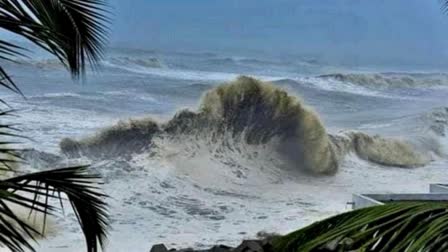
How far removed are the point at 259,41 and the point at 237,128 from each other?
8.12ft

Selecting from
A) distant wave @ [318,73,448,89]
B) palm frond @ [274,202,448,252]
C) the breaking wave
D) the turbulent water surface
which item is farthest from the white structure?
distant wave @ [318,73,448,89]

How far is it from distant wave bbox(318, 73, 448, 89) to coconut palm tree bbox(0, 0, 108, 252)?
329 inches

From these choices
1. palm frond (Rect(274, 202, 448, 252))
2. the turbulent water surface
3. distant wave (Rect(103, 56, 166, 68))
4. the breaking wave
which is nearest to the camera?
palm frond (Rect(274, 202, 448, 252))

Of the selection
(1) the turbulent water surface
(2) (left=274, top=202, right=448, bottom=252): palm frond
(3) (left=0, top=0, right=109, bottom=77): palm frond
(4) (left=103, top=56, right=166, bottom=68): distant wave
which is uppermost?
(4) (left=103, top=56, right=166, bottom=68): distant wave

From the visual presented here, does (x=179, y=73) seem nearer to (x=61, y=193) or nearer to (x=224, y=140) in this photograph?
(x=224, y=140)

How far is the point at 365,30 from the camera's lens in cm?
1066

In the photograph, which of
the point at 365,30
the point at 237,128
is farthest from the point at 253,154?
the point at 365,30

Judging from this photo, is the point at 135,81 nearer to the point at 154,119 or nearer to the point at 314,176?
the point at 154,119

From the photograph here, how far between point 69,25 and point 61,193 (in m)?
0.37

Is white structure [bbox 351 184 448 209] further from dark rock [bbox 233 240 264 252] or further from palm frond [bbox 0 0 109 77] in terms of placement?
palm frond [bbox 0 0 109 77]

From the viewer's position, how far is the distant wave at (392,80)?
964 centimetres

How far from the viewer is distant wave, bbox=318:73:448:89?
31.6 feet

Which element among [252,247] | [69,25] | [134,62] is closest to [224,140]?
[134,62]

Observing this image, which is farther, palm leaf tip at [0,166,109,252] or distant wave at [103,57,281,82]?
distant wave at [103,57,281,82]
